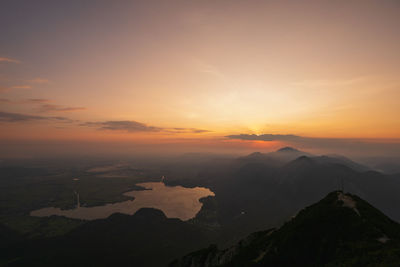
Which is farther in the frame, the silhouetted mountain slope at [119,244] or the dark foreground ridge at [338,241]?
the silhouetted mountain slope at [119,244]

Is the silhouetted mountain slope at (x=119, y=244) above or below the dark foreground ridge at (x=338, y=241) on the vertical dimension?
below

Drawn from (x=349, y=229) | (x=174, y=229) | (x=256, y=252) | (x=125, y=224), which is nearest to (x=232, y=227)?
(x=174, y=229)

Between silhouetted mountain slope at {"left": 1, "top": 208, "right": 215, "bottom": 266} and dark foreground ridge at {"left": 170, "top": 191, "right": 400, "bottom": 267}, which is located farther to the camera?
silhouetted mountain slope at {"left": 1, "top": 208, "right": 215, "bottom": 266}

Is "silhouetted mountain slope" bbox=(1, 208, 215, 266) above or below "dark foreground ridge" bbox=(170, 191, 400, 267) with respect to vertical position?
below

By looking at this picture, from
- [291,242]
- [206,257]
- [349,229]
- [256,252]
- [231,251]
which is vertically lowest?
[206,257]

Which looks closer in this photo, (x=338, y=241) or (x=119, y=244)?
(x=338, y=241)

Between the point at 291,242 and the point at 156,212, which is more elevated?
the point at 291,242

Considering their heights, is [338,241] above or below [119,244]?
above

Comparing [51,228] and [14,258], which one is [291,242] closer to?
[14,258]
